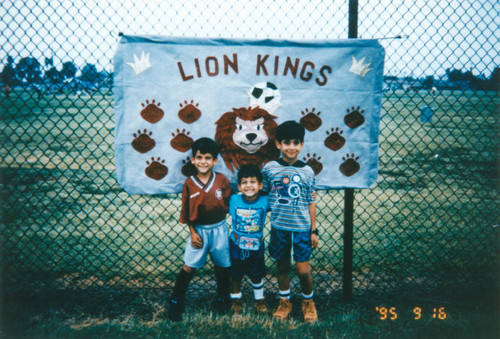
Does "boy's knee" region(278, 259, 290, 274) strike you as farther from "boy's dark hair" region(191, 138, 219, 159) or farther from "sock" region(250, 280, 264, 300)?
"boy's dark hair" region(191, 138, 219, 159)

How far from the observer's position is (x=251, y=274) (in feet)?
8.68

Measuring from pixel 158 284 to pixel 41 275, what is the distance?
42.1 inches

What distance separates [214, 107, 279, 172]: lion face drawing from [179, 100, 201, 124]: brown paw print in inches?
6.9

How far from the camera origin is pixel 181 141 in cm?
272

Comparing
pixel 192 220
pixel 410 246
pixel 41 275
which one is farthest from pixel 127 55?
pixel 410 246

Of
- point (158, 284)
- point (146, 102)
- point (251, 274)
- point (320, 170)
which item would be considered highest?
point (146, 102)

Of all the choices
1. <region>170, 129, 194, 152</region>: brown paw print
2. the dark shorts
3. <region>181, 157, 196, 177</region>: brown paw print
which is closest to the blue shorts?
the dark shorts

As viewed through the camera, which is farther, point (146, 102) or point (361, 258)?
point (361, 258)

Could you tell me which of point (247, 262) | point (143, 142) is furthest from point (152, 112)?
point (247, 262)

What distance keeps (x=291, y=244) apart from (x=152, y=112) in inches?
57.6

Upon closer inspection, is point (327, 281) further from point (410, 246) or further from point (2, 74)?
point (2, 74)

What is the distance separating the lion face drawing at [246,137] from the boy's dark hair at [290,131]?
18cm
